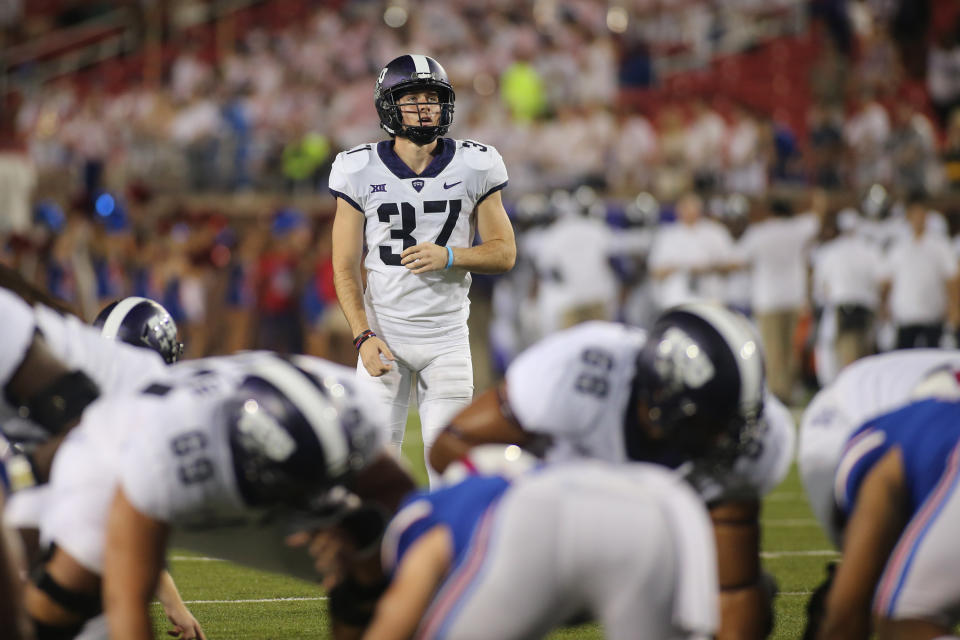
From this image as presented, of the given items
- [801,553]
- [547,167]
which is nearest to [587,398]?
[801,553]

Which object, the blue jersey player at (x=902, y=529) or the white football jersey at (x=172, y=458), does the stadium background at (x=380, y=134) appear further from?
the blue jersey player at (x=902, y=529)

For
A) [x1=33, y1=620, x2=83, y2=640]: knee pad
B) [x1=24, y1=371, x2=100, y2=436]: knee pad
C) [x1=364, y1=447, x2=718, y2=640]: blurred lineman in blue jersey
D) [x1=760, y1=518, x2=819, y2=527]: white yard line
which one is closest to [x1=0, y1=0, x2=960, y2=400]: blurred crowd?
[x1=760, y1=518, x2=819, y2=527]: white yard line

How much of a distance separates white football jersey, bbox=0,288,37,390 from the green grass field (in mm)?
1408

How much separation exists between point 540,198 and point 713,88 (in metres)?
5.06

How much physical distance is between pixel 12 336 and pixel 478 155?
2.11 m

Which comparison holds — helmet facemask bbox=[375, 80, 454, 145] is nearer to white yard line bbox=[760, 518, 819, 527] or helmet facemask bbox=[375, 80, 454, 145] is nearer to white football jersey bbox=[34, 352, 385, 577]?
white football jersey bbox=[34, 352, 385, 577]

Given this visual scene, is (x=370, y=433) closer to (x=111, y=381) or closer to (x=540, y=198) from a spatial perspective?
(x=111, y=381)

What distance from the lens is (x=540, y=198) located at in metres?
12.9

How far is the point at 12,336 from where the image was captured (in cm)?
352

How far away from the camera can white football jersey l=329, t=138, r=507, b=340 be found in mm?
5023

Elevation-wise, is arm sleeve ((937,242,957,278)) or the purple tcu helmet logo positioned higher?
the purple tcu helmet logo

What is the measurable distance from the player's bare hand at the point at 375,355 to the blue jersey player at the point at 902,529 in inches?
79.2

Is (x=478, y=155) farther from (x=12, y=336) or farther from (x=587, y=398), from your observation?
(x=12, y=336)

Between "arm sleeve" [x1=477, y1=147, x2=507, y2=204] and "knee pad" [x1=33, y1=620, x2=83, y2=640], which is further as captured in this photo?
"arm sleeve" [x1=477, y1=147, x2=507, y2=204]
